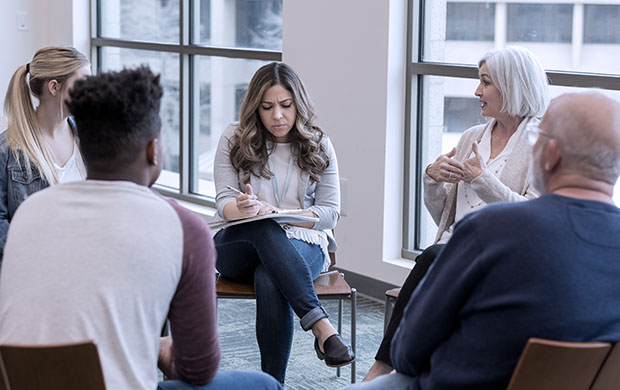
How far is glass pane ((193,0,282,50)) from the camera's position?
5137 millimetres

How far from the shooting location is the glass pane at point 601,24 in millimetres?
3449

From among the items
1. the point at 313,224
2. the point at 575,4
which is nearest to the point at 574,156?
the point at 313,224

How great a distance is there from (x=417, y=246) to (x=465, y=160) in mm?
1525

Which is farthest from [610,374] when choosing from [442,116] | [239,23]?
[239,23]

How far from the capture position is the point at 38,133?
109 inches

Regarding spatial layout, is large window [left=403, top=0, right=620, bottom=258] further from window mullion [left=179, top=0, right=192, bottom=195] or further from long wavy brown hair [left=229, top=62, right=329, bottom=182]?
window mullion [left=179, top=0, right=192, bottom=195]

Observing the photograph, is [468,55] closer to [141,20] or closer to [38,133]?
[38,133]

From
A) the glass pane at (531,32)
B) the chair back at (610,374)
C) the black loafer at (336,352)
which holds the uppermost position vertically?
the glass pane at (531,32)

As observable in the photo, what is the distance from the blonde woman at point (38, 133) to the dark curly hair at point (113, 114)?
1.09 metres

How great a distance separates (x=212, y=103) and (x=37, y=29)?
1.86 metres

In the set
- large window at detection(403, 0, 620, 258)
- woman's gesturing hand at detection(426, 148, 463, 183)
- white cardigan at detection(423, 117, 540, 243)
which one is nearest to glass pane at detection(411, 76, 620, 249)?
large window at detection(403, 0, 620, 258)

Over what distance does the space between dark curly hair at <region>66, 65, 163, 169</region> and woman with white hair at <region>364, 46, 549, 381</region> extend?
1.40 meters

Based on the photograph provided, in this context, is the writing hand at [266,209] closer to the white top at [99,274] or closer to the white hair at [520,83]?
the white hair at [520,83]

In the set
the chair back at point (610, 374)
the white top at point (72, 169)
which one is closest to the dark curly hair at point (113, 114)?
the chair back at point (610, 374)
